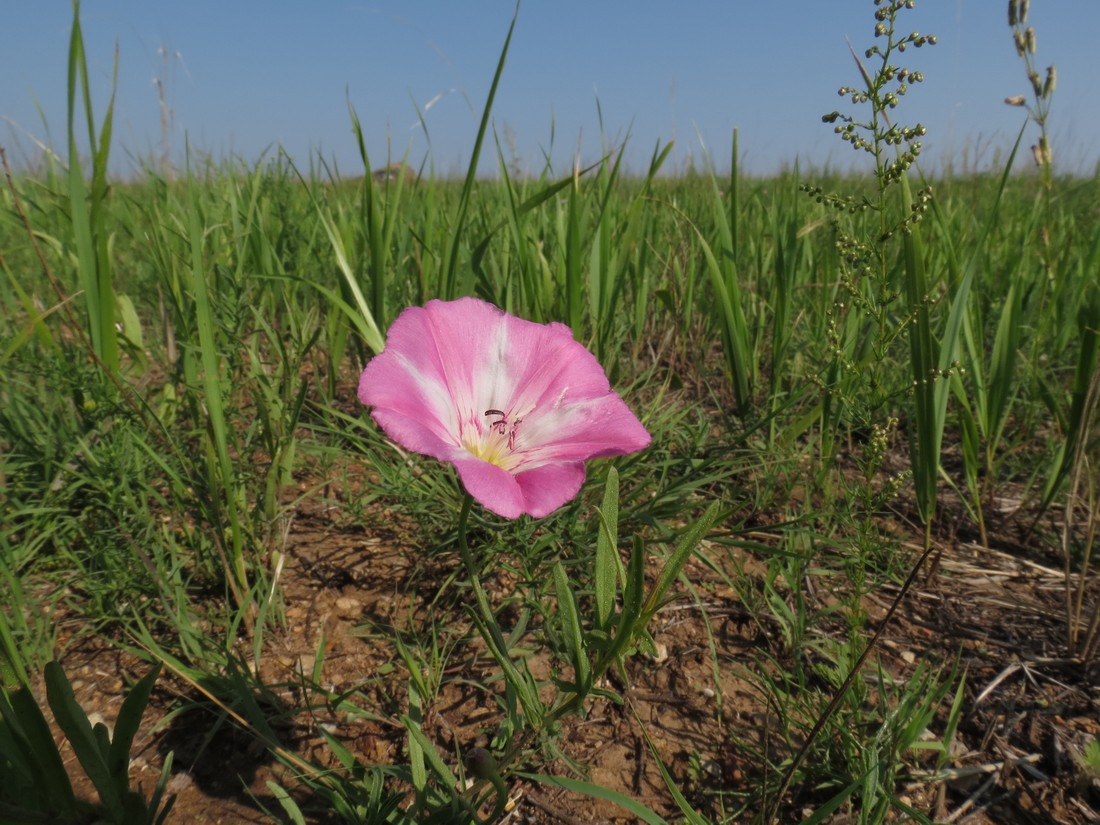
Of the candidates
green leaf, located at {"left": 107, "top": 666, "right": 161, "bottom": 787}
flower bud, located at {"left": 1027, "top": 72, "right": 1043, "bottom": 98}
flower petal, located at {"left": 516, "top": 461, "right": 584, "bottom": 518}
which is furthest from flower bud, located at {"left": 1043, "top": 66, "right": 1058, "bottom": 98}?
green leaf, located at {"left": 107, "top": 666, "right": 161, "bottom": 787}

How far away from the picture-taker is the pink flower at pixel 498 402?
2.90 feet

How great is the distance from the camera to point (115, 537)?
1.41 metres

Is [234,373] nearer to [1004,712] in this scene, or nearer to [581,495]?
[581,495]

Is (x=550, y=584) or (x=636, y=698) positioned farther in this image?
(x=550, y=584)

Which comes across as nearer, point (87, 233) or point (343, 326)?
point (87, 233)

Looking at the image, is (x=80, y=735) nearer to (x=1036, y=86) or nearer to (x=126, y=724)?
(x=126, y=724)

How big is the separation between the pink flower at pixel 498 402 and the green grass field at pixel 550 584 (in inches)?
3.7

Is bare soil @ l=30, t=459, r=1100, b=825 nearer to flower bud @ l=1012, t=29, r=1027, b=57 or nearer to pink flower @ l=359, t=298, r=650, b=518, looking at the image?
pink flower @ l=359, t=298, r=650, b=518

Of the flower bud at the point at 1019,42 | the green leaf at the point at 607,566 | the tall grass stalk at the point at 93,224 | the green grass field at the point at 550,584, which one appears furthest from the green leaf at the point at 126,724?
the flower bud at the point at 1019,42

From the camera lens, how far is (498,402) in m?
1.16

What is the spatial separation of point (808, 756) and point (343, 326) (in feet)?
4.78

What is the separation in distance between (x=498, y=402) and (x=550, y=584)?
1.51ft

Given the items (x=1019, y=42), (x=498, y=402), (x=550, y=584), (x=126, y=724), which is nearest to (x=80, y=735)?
(x=126, y=724)

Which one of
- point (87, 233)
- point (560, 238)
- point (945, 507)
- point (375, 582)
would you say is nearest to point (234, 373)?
point (87, 233)
